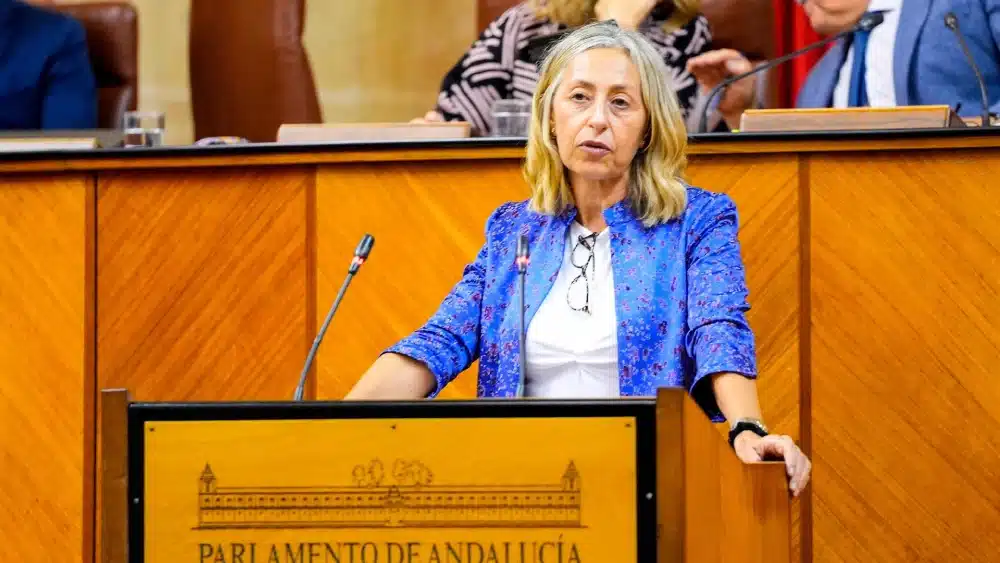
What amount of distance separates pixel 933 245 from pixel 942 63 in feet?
2.70

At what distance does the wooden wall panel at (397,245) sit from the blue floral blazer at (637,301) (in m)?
0.37

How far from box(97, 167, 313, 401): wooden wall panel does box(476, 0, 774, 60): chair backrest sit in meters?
1.35

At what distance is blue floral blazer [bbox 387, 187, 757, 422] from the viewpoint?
2182 mm

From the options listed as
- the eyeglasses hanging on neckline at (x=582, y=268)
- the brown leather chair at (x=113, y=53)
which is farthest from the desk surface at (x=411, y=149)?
the brown leather chair at (x=113, y=53)

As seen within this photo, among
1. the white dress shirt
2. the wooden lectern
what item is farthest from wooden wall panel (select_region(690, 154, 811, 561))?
the wooden lectern

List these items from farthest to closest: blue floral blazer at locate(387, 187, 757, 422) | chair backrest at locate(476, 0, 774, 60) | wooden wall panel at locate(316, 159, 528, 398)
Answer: chair backrest at locate(476, 0, 774, 60), wooden wall panel at locate(316, 159, 528, 398), blue floral blazer at locate(387, 187, 757, 422)

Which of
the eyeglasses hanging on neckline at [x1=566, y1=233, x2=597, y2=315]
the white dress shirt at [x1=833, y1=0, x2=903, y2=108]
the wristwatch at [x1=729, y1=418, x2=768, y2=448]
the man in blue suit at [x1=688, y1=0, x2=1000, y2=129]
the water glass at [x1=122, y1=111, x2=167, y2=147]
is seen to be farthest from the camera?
the white dress shirt at [x1=833, y1=0, x2=903, y2=108]

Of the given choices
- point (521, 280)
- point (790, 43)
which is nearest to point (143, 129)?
point (521, 280)

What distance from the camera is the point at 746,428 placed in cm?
192

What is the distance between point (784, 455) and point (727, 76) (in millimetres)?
1561

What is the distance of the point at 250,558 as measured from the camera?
63.2 inches

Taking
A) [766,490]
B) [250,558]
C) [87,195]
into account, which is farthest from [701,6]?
[250,558]

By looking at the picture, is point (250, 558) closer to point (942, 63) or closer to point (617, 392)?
point (617, 392)

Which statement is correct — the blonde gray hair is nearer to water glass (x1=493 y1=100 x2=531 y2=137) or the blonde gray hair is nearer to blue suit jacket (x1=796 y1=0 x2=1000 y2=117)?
water glass (x1=493 y1=100 x2=531 y2=137)
